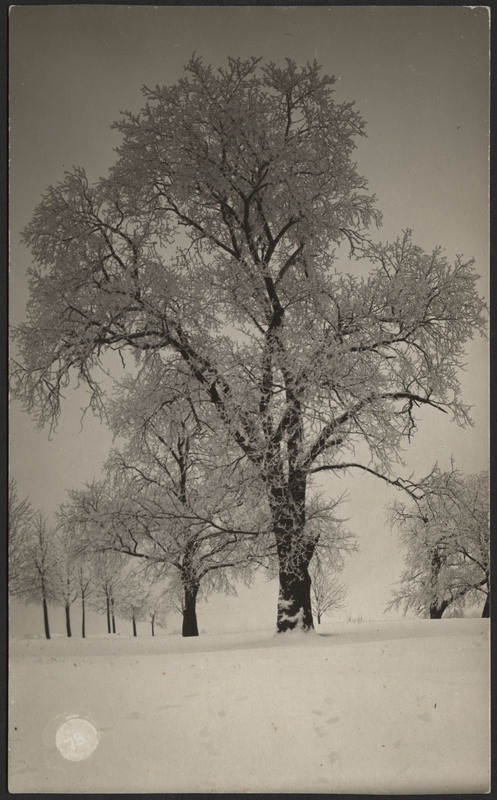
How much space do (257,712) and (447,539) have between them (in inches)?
49.6

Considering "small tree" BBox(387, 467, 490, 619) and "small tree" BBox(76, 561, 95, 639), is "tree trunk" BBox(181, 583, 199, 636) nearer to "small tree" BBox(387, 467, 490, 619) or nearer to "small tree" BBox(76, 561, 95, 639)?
"small tree" BBox(76, 561, 95, 639)

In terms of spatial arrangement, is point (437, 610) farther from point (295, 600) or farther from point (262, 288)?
point (262, 288)

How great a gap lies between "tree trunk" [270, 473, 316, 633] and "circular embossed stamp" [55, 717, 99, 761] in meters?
1.03

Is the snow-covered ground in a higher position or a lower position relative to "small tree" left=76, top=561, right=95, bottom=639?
lower

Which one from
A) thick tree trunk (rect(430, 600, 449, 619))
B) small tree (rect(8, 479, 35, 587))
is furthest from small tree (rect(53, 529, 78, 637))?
thick tree trunk (rect(430, 600, 449, 619))

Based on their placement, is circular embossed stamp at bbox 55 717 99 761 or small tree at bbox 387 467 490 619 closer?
circular embossed stamp at bbox 55 717 99 761

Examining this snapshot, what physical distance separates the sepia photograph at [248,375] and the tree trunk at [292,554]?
1 cm

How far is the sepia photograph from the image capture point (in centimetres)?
334

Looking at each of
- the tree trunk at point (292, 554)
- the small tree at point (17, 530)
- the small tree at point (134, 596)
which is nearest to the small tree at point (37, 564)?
the small tree at point (17, 530)

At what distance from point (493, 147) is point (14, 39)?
2.52 metres

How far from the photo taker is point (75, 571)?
339 cm

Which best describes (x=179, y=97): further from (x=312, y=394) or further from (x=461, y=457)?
(x=461, y=457)

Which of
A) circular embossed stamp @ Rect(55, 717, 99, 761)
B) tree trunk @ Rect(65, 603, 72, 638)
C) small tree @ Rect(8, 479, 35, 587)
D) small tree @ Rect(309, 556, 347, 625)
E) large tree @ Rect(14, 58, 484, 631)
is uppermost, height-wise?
large tree @ Rect(14, 58, 484, 631)

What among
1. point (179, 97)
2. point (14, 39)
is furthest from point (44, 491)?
point (14, 39)
